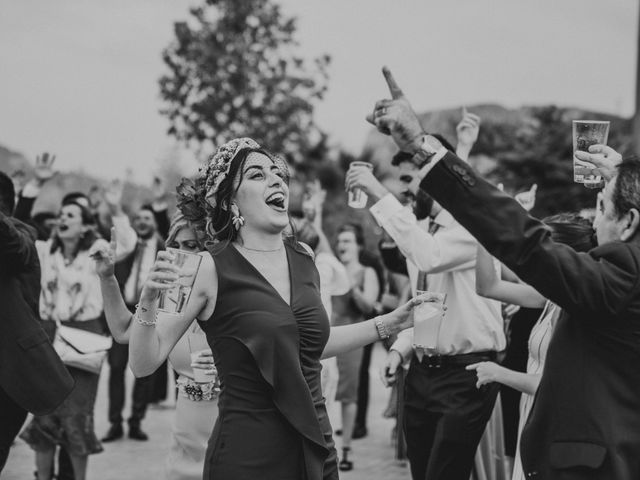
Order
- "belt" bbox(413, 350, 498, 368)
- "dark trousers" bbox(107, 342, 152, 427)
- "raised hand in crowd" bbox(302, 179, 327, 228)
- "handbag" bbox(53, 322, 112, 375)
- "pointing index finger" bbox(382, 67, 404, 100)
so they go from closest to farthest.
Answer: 1. "pointing index finger" bbox(382, 67, 404, 100)
2. "belt" bbox(413, 350, 498, 368)
3. "handbag" bbox(53, 322, 112, 375)
4. "raised hand in crowd" bbox(302, 179, 327, 228)
5. "dark trousers" bbox(107, 342, 152, 427)

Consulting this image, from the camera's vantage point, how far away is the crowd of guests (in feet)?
7.65

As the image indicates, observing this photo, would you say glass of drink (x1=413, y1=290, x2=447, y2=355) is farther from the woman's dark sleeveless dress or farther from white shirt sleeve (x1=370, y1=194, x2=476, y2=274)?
the woman's dark sleeveless dress

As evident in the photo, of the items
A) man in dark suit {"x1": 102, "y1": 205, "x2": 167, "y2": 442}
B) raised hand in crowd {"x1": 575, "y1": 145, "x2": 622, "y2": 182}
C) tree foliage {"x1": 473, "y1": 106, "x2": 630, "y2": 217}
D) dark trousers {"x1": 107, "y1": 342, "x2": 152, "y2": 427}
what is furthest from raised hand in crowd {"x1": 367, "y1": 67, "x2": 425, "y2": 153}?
tree foliage {"x1": 473, "y1": 106, "x2": 630, "y2": 217}

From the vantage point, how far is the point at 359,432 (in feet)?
29.7

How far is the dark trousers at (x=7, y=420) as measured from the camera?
474cm

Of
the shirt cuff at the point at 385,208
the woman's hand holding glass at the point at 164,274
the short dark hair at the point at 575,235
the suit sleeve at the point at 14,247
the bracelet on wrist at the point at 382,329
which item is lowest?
the bracelet on wrist at the point at 382,329

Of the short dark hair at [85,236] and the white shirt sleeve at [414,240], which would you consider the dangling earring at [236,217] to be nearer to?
the white shirt sleeve at [414,240]

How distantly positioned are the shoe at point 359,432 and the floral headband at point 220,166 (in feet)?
19.4

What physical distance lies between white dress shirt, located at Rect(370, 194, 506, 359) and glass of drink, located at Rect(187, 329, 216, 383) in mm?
1102

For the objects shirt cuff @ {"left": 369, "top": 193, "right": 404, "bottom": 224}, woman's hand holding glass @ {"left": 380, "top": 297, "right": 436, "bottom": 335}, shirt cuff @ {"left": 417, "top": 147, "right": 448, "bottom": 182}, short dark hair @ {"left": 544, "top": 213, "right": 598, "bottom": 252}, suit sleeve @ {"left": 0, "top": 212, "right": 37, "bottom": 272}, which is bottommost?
woman's hand holding glass @ {"left": 380, "top": 297, "right": 436, "bottom": 335}

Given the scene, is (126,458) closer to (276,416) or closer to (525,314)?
(525,314)

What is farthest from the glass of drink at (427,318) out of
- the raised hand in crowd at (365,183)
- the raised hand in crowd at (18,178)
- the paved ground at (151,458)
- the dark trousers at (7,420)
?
the raised hand in crowd at (18,178)

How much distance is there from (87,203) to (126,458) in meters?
2.52

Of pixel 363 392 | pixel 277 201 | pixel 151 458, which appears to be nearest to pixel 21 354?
pixel 277 201
